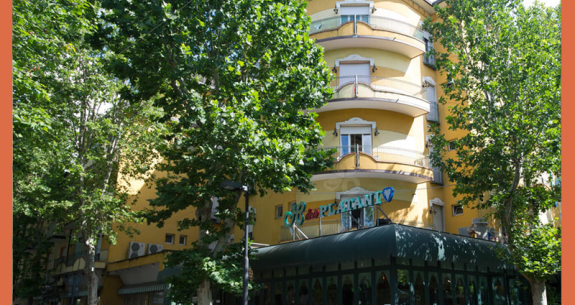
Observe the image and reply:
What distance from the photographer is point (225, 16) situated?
15.4m

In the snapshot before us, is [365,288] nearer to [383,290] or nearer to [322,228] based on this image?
[383,290]

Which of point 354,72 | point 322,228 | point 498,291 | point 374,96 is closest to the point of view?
point 498,291

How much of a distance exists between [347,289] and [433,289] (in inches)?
116

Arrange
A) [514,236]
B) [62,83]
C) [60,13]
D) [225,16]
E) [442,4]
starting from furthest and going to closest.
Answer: [442,4] < [62,83] < [225,16] < [514,236] < [60,13]

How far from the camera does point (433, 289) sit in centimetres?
1561

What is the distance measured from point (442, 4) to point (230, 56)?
1428cm

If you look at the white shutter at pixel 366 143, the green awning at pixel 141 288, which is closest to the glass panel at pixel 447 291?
the white shutter at pixel 366 143

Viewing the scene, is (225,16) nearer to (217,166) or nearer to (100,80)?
(217,166)

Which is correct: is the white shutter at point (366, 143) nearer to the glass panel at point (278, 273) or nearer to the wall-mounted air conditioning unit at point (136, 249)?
the glass panel at point (278, 273)

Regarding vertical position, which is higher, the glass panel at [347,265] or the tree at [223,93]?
the tree at [223,93]

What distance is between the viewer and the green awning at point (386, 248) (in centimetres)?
1409

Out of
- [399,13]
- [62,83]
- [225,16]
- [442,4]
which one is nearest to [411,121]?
[399,13]

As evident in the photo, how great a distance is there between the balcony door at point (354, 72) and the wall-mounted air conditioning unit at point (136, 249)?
14.9 meters

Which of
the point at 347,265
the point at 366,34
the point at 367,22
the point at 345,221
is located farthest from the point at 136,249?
the point at 367,22
